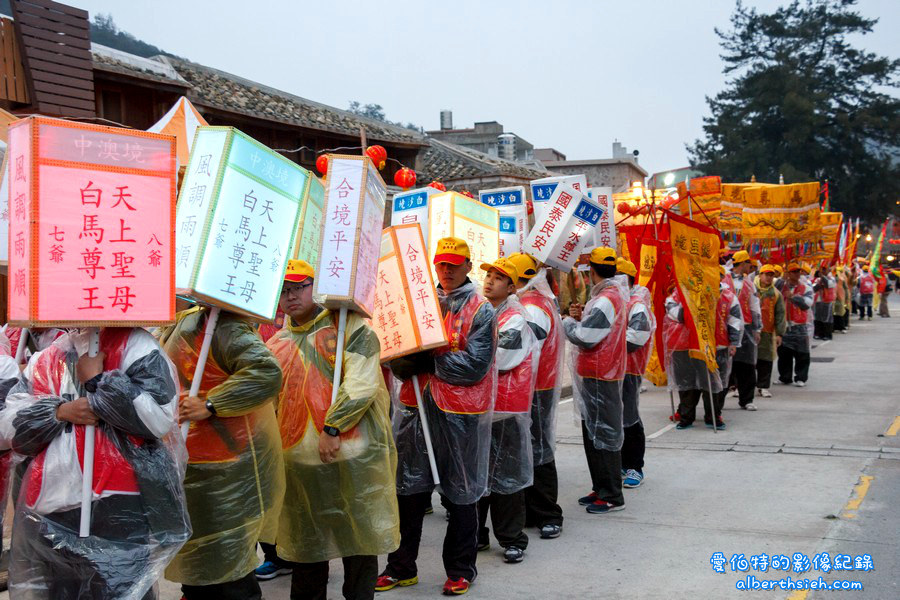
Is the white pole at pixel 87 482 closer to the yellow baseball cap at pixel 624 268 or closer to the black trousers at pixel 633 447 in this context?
the black trousers at pixel 633 447

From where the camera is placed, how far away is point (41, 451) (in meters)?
3.24

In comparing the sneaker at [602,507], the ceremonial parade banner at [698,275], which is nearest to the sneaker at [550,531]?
the sneaker at [602,507]

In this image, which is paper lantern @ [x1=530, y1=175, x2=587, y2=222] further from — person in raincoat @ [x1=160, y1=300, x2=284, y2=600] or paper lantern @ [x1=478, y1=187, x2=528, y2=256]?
person in raincoat @ [x1=160, y1=300, x2=284, y2=600]

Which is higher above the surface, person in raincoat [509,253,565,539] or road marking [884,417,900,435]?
person in raincoat [509,253,565,539]

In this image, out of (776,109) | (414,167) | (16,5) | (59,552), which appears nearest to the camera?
(59,552)

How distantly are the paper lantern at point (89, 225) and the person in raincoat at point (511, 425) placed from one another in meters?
2.64

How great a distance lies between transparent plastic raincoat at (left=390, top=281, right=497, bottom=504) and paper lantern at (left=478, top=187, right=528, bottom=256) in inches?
86.4

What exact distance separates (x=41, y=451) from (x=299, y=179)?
1.70 metres

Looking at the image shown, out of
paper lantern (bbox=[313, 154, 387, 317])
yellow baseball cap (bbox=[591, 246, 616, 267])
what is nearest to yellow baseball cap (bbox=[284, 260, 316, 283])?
paper lantern (bbox=[313, 154, 387, 317])

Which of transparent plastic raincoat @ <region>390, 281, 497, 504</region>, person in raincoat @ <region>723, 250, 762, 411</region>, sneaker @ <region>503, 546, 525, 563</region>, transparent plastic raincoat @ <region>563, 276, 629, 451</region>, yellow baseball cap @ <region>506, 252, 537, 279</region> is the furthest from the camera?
person in raincoat @ <region>723, 250, 762, 411</region>

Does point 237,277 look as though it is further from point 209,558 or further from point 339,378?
point 209,558

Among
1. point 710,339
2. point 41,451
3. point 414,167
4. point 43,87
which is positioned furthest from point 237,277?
point 414,167

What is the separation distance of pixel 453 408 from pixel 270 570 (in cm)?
156

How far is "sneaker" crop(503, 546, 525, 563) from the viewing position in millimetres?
5414
